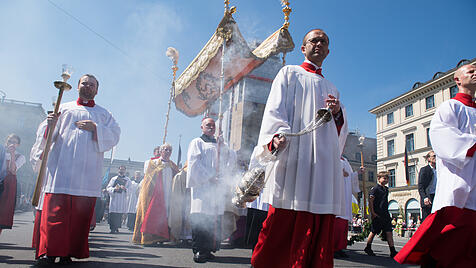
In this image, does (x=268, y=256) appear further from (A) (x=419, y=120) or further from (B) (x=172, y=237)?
(A) (x=419, y=120)

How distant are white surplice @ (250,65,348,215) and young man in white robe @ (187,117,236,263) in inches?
97.2

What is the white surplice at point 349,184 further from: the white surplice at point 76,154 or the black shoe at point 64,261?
the black shoe at point 64,261

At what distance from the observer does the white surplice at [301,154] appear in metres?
2.44

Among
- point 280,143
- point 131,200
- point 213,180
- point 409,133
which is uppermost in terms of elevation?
point 409,133

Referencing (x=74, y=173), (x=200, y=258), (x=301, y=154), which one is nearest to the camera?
(x=301, y=154)

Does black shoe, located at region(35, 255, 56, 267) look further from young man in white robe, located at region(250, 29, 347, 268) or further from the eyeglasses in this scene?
the eyeglasses

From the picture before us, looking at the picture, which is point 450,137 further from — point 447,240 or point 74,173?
point 74,173

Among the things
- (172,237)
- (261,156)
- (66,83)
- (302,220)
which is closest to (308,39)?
(261,156)

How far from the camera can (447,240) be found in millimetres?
2865

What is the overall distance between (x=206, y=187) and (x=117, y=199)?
7500 mm

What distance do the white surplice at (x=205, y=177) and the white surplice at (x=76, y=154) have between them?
134 cm

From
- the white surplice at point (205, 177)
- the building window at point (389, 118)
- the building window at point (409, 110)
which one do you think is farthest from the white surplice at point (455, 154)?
the building window at point (389, 118)

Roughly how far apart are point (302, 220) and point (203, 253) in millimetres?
2648

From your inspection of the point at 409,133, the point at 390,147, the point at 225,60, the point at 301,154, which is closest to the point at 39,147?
the point at 301,154
